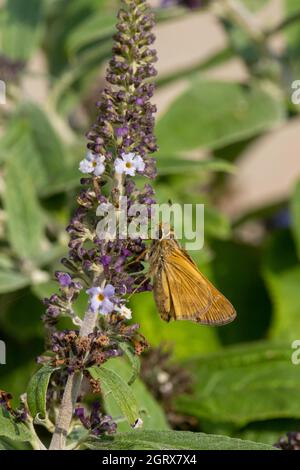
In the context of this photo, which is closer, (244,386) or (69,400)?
(69,400)

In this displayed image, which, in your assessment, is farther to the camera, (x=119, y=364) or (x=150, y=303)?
(x=150, y=303)

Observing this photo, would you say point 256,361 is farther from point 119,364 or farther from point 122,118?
point 122,118

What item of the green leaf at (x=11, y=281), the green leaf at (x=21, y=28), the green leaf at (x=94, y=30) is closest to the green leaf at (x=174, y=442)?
the green leaf at (x=11, y=281)

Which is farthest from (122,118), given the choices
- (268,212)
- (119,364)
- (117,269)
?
(268,212)

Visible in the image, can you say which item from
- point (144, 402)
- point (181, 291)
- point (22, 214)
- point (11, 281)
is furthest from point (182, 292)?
point (22, 214)

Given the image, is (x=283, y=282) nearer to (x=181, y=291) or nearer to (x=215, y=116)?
(x=215, y=116)
